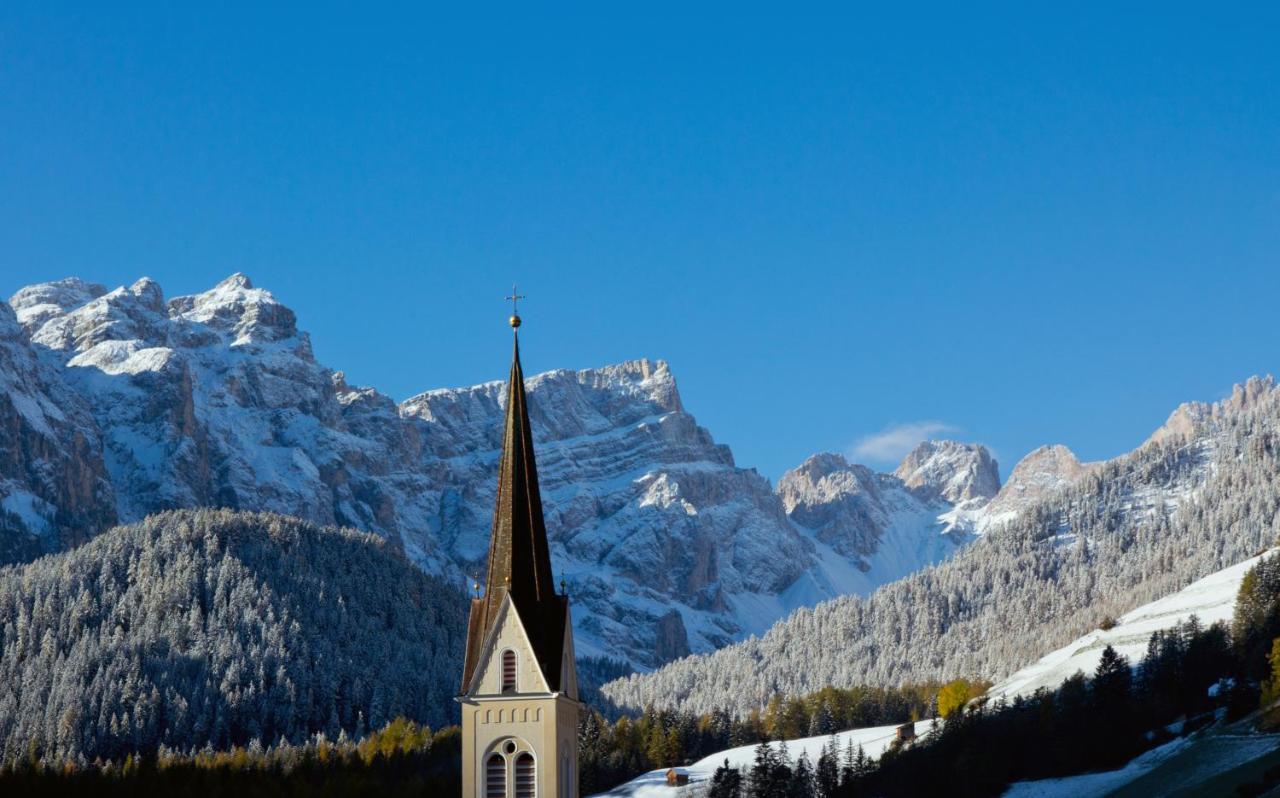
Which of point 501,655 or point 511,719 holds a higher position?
point 501,655

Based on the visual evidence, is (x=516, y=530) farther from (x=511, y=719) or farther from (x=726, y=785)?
(x=726, y=785)

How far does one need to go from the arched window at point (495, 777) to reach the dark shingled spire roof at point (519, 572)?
2.61m

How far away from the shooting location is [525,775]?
210ft

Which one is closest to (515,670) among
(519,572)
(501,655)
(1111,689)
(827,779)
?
(501,655)

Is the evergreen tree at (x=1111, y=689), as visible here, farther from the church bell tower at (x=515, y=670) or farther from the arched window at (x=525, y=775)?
the arched window at (x=525, y=775)

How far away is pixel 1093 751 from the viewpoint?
17362 cm

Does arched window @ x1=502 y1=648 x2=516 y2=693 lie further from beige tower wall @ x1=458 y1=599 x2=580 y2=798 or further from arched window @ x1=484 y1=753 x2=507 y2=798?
arched window @ x1=484 y1=753 x2=507 y2=798

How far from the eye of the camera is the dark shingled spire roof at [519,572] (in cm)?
6450

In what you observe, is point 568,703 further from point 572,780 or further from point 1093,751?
point 1093,751

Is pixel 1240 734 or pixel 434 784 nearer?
pixel 1240 734

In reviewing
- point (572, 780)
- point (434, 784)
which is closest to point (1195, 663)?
point (434, 784)

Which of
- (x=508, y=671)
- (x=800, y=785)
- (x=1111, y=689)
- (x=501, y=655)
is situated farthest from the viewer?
(x=1111, y=689)

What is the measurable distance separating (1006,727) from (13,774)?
94.9m

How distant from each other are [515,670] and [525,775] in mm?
3370
